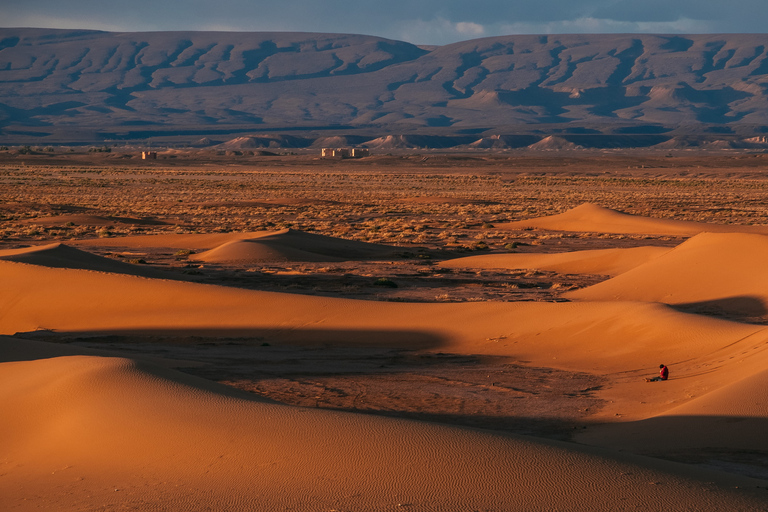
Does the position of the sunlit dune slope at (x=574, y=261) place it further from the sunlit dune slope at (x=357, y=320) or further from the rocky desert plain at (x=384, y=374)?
the sunlit dune slope at (x=357, y=320)

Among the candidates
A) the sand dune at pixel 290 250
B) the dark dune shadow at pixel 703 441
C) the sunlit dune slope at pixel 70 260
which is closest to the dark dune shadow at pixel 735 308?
the dark dune shadow at pixel 703 441

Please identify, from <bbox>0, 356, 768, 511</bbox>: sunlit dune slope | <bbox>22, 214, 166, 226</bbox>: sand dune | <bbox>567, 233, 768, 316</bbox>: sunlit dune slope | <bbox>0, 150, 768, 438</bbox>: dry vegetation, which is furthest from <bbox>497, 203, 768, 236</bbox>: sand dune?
<bbox>0, 356, 768, 511</bbox>: sunlit dune slope

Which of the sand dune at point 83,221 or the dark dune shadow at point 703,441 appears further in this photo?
the sand dune at point 83,221

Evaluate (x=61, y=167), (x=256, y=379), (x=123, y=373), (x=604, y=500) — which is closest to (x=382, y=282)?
(x=256, y=379)

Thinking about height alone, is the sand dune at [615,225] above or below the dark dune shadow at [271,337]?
above

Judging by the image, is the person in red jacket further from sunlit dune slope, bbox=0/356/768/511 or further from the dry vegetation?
sunlit dune slope, bbox=0/356/768/511

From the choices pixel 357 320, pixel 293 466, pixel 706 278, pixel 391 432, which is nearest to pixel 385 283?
pixel 357 320

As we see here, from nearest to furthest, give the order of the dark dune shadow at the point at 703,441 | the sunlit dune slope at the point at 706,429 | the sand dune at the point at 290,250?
1. the dark dune shadow at the point at 703,441
2. the sunlit dune slope at the point at 706,429
3. the sand dune at the point at 290,250
